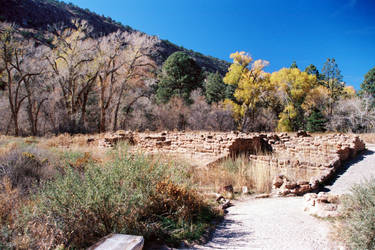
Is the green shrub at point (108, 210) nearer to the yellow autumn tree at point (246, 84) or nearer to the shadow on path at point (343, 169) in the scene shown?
the shadow on path at point (343, 169)

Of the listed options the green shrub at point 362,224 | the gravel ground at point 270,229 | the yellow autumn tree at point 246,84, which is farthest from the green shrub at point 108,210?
the yellow autumn tree at point 246,84

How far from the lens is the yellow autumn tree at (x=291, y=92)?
33.7m

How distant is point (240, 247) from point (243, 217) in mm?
1288

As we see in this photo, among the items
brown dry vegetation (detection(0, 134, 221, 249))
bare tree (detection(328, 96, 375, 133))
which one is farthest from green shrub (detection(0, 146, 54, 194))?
bare tree (detection(328, 96, 375, 133))

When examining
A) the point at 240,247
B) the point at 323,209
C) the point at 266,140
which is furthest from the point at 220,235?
the point at 266,140

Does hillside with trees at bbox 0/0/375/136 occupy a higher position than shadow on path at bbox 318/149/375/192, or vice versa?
hillside with trees at bbox 0/0/375/136

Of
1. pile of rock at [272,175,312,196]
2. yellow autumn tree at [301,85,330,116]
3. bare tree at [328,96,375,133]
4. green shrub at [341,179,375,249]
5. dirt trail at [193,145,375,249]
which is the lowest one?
dirt trail at [193,145,375,249]

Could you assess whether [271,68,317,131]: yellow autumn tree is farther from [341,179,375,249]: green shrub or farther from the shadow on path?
[341,179,375,249]: green shrub

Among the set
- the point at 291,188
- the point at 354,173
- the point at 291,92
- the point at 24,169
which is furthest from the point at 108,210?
the point at 291,92

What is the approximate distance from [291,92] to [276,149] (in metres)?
25.5

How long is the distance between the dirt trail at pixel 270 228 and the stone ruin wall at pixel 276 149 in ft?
3.90

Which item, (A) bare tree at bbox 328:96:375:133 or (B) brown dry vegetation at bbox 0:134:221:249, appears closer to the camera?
(B) brown dry vegetation at bbox 0:134:221:249

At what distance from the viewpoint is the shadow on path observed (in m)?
6.61

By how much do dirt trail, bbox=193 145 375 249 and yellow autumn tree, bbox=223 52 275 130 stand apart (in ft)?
95.2
